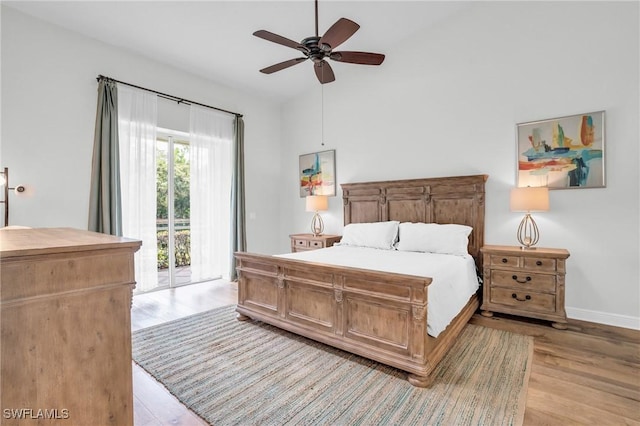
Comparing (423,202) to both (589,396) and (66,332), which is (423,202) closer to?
(589,396)

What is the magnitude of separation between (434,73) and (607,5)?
1706 millimetres

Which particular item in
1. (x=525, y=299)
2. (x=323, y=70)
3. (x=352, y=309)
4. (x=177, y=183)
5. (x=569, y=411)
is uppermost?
(x=323, y=70)

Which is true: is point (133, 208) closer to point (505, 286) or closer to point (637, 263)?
point (505, 286)

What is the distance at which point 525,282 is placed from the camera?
308 centimetres

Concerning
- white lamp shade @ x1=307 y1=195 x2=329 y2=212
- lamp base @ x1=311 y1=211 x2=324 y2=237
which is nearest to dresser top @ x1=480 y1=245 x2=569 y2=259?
white lamp shade @ x1=307 y1=195 x2=329 y2=212

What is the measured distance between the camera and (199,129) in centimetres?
467

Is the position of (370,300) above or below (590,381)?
above

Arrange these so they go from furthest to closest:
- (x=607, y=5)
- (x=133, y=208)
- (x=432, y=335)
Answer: (x=133, y=208)
(x=607, y=5)
(x=432, y=335)

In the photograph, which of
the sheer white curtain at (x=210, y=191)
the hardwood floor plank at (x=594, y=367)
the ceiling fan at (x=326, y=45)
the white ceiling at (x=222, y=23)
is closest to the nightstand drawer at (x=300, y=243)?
the sheer white curtain at (x=210, y=191)

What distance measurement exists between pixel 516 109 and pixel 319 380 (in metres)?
3.59

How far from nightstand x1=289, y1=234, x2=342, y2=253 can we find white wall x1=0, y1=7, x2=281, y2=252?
2890 mm

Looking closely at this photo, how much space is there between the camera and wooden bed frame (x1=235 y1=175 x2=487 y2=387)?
208cm

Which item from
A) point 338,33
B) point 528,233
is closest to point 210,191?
point 338,33

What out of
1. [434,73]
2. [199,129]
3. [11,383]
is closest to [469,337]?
[11,383]
